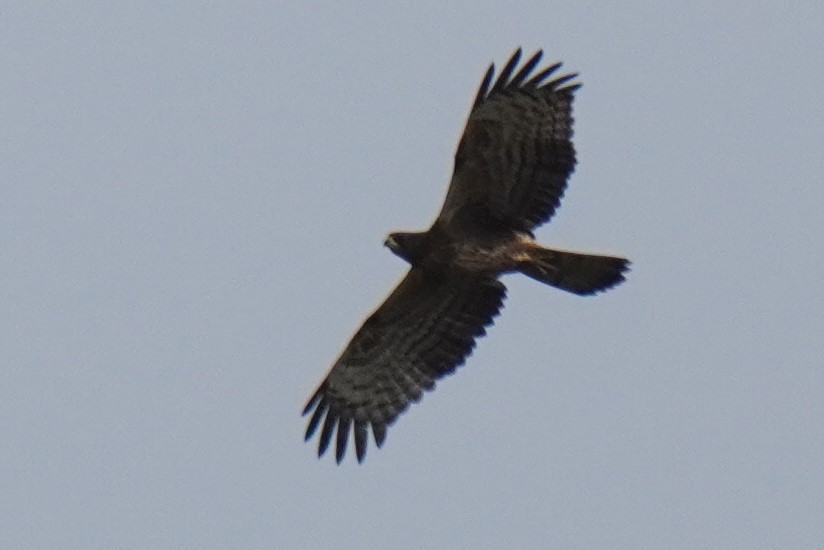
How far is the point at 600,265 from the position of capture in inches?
536

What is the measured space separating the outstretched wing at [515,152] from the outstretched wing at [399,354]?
648 millimetres

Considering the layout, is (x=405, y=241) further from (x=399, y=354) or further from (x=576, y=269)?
(x=576, y=269)

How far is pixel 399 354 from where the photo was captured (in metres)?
14.6

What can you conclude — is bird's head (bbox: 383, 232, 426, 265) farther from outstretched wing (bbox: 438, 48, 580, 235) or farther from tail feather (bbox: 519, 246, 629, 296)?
tail feather (bbox: 519, 246, 629, 296)

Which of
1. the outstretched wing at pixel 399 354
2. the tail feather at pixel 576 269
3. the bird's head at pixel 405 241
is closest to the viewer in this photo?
the tail feather at pixel 576 269

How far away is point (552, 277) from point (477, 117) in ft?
4.05

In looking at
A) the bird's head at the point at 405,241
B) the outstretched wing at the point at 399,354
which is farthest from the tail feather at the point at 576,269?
the bird's head at the point at 405,241

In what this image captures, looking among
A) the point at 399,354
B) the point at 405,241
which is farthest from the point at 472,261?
the point at 399,354

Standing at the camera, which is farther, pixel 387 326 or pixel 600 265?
pixel 387 326

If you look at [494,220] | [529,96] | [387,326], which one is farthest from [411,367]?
[529,96]

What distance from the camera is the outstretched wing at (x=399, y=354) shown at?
47.3 feet

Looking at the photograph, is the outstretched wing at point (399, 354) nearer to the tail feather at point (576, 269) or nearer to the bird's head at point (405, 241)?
the bird's head at point (405, 241)

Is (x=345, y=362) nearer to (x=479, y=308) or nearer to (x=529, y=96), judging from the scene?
(x=479, y=308)

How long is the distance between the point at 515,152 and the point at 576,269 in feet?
3.08
